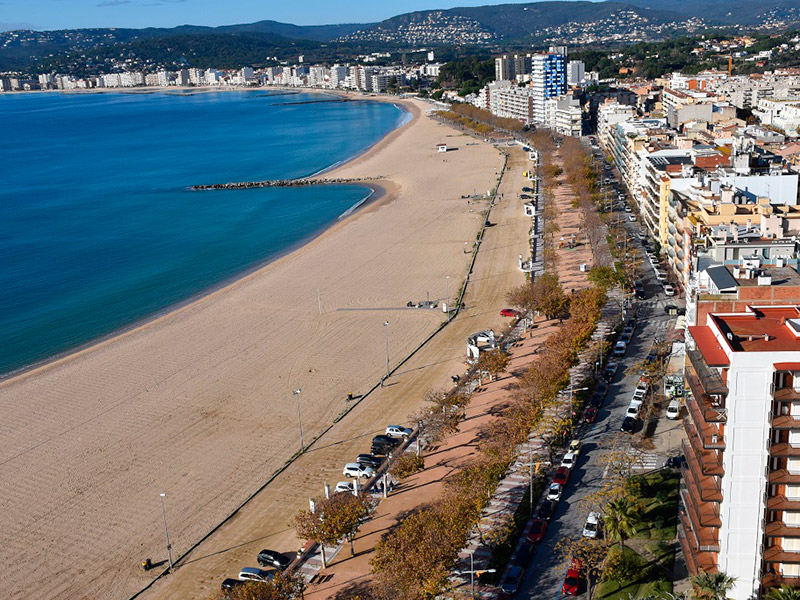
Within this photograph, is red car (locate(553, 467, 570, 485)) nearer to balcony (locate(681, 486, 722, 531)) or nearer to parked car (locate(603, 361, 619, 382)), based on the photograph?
balcony (locate(681, 486, 722, 531))

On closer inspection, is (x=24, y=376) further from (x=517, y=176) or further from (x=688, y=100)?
(x=688, y=100)

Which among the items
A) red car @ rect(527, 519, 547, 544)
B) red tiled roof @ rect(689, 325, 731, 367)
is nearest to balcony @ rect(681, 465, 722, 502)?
red tiled roof @ rect(689, 325, 731, 367)

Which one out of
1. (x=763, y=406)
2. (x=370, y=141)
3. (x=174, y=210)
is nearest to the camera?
(x=763, y=406)

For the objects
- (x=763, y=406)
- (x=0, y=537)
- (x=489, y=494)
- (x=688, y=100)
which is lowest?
(x=0, y=537)

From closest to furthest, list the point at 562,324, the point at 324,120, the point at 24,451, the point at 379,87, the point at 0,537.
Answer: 1. the point at 0,537
2. the point at 24,451
3. the point at 562,324
4. the point at 324,120
5. the point at 379,87

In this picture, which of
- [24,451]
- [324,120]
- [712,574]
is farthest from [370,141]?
[712,574]

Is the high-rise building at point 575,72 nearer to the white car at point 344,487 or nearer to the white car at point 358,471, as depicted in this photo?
the white car at point 358,471

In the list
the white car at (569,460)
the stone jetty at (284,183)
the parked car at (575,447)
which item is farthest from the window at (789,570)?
the stone jetty at (284,183)
